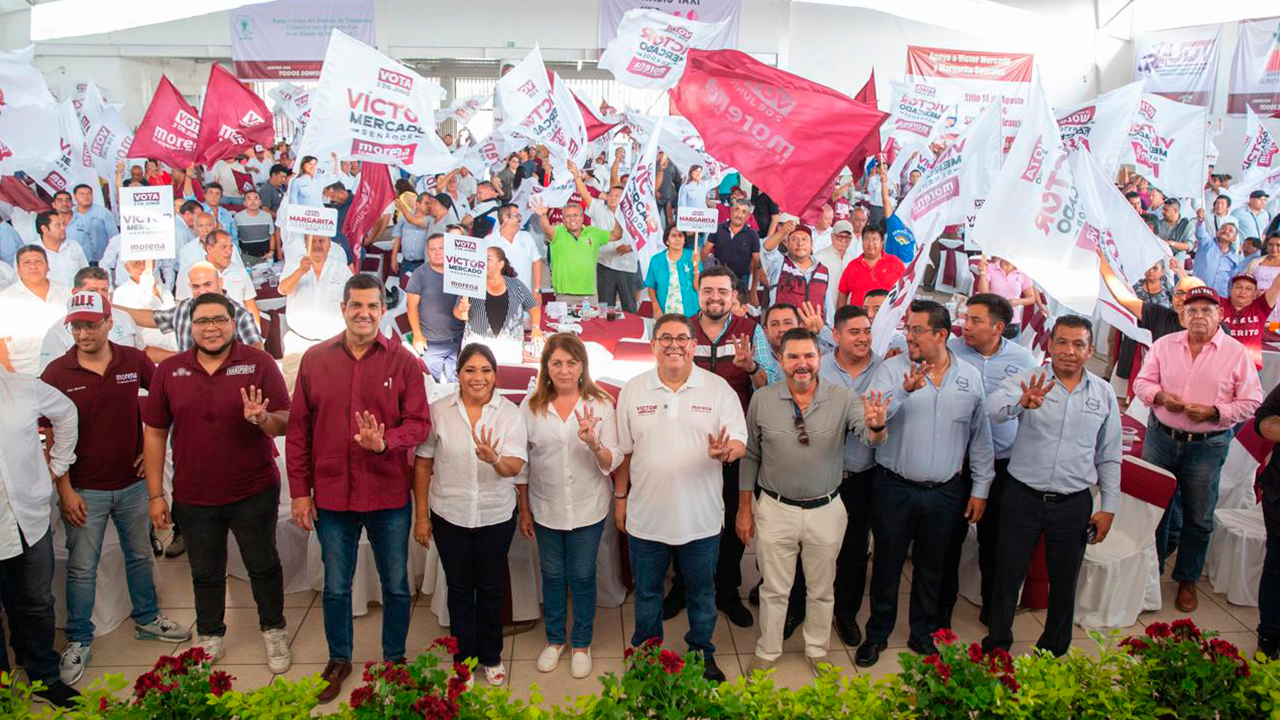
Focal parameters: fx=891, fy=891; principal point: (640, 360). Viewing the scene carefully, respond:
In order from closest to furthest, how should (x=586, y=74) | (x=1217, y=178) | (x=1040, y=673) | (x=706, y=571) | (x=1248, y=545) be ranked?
1. (x=1040, y=673)
2. (x=706, y=571)
3. (x=1248, y=545)
4. (x=1217, y=178)
5. (x=586, y=74)

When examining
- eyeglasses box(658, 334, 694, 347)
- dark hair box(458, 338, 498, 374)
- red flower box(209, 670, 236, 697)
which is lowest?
red flower box(209, 670, 236, 697)

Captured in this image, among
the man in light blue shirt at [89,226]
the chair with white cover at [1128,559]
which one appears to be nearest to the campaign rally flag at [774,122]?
the chair with white cover at [1128,559]

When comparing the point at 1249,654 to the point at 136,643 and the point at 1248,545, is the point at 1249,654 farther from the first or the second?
the point at 136,643

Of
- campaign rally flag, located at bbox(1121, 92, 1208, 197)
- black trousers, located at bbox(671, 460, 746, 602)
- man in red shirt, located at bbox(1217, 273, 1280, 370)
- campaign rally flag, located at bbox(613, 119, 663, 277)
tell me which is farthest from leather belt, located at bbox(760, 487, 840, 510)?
campaign rally flag, located at bbox(1121, 92, 1208, 197)

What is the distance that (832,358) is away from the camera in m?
4.56

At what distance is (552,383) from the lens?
4.11 meters

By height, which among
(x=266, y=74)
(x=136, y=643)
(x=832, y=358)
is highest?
(x=266, y=74)

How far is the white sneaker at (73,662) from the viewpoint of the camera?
415 centimetres

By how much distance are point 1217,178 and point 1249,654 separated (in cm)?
1402

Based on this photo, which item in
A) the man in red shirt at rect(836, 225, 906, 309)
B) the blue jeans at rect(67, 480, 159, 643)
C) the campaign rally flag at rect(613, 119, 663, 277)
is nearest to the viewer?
the blue jeans at rect(67, 480, 159, 643)

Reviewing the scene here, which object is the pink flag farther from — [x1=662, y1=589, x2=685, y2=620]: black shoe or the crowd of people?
[x1=662, y1=589, x2=685, y2=620]: black shoe

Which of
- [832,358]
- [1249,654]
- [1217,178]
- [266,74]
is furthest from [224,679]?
[266,74]

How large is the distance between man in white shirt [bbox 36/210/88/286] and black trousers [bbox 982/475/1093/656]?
7.81 meters

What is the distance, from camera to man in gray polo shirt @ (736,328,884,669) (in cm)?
404
